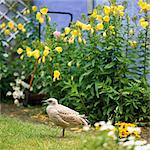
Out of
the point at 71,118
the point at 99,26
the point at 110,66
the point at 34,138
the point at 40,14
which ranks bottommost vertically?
the point at 34,138

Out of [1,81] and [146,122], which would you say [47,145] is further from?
[1,81]

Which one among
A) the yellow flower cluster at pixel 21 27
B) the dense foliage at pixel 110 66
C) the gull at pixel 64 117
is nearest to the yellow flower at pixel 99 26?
the dense foliage at pixel 110 66

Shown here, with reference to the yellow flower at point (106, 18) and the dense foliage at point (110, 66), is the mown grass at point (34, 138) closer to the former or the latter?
the dense foliage at point (110, 66)

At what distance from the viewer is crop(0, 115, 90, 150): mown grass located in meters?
4.96

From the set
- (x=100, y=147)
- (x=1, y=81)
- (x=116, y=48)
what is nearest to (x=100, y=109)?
(x=116, y=48)

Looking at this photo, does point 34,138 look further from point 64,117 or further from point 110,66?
point 110,66

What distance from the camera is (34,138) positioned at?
5.34 metres

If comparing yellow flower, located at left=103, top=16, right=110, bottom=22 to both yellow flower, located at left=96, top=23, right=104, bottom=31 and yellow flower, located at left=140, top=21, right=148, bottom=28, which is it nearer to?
yellow flower, located at left=96, top=23, right=104, bottom=31

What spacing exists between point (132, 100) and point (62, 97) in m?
1.13

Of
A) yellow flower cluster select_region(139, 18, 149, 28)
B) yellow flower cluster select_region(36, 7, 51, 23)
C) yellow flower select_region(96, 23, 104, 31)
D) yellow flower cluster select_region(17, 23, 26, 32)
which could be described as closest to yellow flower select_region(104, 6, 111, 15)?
yellow flower select_region(96, 23, 104, 31)

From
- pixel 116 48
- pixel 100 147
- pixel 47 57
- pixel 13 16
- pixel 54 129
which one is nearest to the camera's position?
pixel 100 147

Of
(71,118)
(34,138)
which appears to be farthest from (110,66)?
(34,138)

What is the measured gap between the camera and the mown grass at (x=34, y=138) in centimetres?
496

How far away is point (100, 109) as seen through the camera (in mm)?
6645
